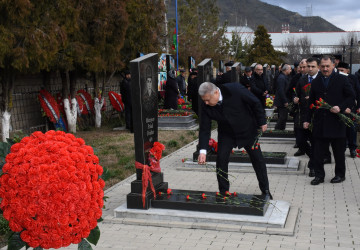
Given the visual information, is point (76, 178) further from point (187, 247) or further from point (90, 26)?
point (90, 26)

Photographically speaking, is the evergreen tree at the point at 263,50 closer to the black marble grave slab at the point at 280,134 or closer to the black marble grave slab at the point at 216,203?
the black marble grave slab at the point at 280,134

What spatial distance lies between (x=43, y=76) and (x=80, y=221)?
13.1 m

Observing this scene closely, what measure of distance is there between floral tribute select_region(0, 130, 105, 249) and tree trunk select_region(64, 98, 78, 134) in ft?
39.2

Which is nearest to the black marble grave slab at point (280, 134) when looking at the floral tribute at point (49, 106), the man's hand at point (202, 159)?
the floral tribute at point (49, 106)

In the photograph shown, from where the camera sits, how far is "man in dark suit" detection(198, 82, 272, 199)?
6.48m

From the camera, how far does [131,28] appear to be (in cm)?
1720

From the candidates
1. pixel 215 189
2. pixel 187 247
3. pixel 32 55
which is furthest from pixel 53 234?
pixel 32 55

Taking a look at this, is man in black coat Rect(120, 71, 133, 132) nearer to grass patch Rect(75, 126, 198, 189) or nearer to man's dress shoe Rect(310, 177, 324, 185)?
grass patch Rect(75, 126, 198, 189)

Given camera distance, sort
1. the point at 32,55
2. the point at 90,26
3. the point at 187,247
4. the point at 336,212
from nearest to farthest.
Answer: the point at 187,247, the point at 336,212, the point at 32,55, the point at 90,26

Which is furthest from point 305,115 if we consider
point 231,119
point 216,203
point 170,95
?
point 170,95

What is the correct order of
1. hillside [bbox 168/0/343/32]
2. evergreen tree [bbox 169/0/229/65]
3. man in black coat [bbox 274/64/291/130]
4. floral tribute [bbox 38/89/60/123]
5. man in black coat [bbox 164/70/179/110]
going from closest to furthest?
man in black coat [bbox 274/64/291/130] < floral tribute [bbox 38/89/60/123] < man in black coat [bbox 164/70/179/110] < evergreen tree [bbox 169/0/229/65] < hillside [bbox 168/0/343/32]

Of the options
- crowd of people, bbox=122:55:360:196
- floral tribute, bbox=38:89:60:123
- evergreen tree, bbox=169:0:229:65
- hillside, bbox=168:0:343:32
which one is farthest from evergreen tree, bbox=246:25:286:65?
Result: hillside, bbox=168:0:343:32

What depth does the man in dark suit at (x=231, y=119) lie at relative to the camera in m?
6.48

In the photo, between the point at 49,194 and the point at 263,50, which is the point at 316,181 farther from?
the point at 263,50
